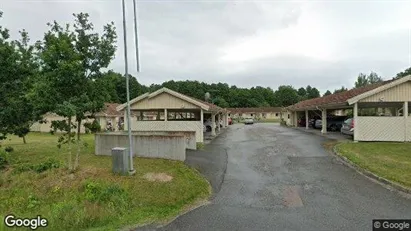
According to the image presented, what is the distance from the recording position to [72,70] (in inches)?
427

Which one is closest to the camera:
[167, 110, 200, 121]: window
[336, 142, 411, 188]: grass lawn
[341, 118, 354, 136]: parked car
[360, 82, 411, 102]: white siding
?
[336, 142, 411, 188]: grass lawn

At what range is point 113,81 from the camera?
1268 cm

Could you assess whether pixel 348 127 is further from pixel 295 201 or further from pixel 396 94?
pixel 295 201

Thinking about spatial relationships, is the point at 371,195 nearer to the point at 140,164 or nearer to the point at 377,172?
the point at 377,172

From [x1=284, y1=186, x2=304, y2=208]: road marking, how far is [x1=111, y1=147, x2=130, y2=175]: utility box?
5529mm

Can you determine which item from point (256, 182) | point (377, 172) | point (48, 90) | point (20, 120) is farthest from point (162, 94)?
point (377, 172)

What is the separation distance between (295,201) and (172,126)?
49.6 ft

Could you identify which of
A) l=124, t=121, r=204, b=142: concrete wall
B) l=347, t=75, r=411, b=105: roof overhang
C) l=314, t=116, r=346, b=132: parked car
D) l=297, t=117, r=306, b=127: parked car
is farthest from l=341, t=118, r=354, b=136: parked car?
l=297, t=117, r=306, b=127: parked car

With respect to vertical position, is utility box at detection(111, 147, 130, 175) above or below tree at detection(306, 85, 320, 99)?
below

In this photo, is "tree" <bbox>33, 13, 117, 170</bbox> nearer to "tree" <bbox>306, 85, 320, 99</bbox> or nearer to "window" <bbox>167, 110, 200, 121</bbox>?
"window" <bbox>167, 110, 200, 121</bbox>

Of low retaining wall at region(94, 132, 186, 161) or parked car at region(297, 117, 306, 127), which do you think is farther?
parked car at region(297, 117, 306, 127)

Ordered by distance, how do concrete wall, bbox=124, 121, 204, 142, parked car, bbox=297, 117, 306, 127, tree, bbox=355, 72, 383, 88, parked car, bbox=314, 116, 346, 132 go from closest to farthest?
concrete wall, bbox=124, 121, 204, 142
parked car, bbox=314, 116, 346, 132
parked car, bbox=297, 117, 306, 127
tree, bbox=355, 72, 383, 88

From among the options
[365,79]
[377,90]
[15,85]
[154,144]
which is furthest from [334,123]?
[365,79]

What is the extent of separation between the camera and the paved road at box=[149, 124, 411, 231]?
6.86m
